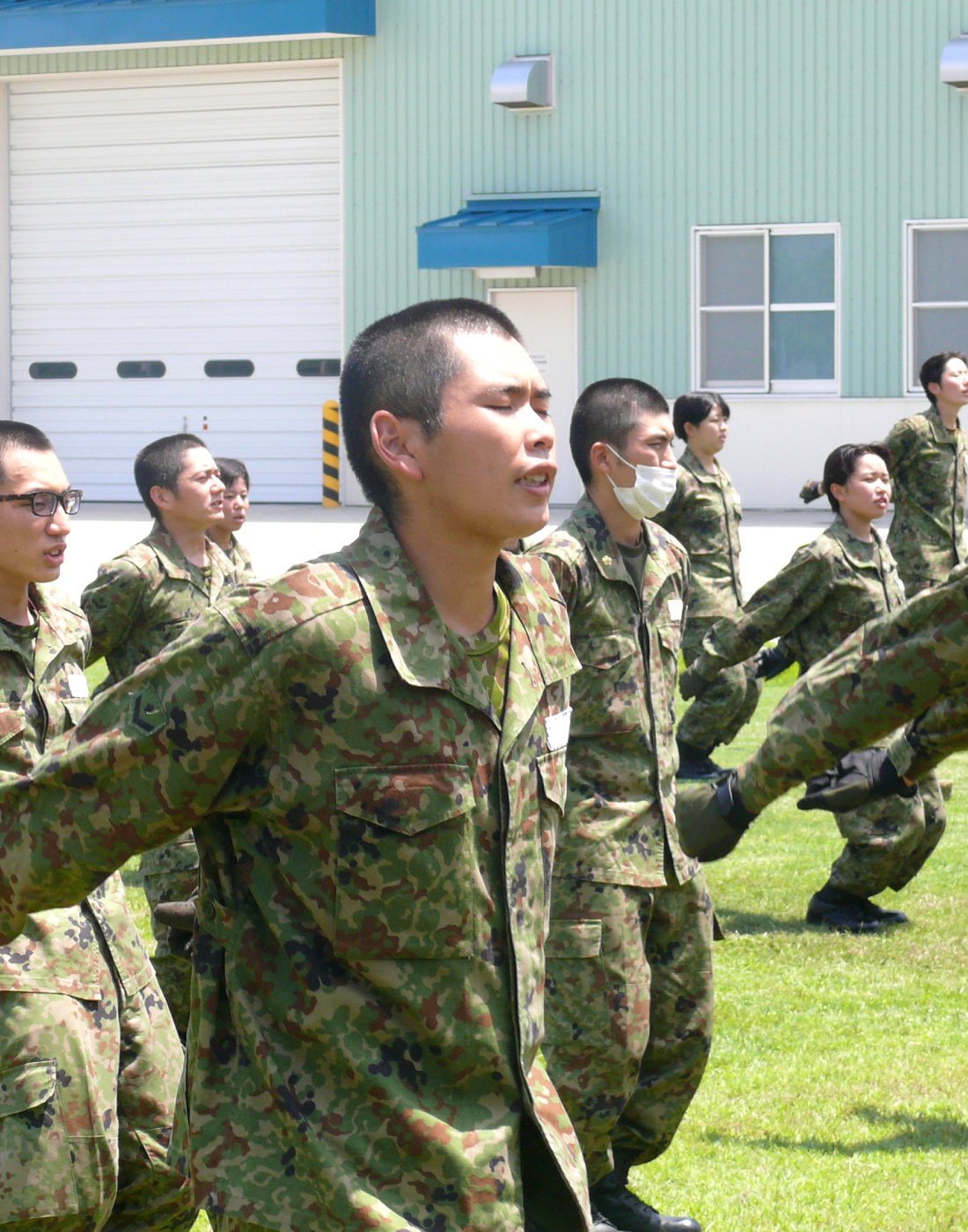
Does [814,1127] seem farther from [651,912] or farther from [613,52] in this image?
[613,52]

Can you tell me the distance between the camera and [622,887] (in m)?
4.85

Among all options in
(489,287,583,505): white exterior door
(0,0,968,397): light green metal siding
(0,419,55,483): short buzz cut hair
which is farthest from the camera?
(489,287,583,505): white exterior door

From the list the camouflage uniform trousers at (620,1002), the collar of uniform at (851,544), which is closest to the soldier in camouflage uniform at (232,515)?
the collar of uniform at (851,544)

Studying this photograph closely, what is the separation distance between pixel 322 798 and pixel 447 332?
0.74m

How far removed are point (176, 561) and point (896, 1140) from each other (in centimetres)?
342

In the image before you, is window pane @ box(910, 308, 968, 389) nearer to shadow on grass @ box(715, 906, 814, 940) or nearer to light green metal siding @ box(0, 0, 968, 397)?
light green metal siding @ box(0, 0, 968, 397)

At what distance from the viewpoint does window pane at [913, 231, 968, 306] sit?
22.8 meters

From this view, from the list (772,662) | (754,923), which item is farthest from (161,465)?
(754,923)

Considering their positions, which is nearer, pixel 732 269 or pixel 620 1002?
pixel 620 1002

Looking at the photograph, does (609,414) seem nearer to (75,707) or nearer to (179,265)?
(75,707)

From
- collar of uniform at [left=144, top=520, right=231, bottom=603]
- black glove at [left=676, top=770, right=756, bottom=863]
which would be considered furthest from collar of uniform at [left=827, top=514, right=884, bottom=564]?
black glove at [left=676, top=770, right=756, bottom=863]

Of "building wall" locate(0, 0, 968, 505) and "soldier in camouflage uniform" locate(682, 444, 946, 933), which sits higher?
"building wall" locate(0, 0, 968, 505)

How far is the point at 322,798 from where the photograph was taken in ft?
8.77

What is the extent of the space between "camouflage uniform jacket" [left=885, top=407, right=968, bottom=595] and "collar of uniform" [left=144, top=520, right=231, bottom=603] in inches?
247
